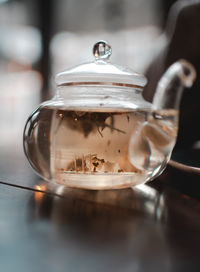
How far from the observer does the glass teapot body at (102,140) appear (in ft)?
0.99

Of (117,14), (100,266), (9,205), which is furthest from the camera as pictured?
(117,14)

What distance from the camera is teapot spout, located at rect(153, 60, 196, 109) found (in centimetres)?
29

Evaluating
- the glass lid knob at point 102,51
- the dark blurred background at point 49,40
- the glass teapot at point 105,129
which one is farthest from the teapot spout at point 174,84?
the dark blurred background at point 49,40

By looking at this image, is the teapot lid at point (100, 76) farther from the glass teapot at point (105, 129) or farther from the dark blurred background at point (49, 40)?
the dark blurred background at point (49, 40)

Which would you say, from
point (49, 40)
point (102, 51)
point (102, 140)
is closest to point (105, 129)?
point (102, 140)

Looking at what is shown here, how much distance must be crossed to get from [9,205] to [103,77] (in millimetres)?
170

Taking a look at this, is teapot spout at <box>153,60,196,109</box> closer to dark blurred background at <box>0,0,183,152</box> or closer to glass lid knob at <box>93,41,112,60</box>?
glass lid knob at <box>93,41,112,60</box>

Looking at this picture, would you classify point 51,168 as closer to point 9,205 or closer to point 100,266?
point 9,205

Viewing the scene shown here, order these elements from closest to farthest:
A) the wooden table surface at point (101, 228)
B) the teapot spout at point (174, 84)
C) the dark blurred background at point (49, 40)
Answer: the wooden table surface at point (101, 228) → the teapot spout at point (174, 84) → the dark blurred background at point (49, 40)

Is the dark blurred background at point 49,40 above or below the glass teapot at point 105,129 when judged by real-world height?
above

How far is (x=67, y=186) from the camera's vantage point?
0.34 metres

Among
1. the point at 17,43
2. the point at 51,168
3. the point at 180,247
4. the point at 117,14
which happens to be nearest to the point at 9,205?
the point at 51,168

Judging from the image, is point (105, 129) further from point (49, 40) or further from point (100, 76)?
point (49, 40)

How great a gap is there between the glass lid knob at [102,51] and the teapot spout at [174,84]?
0.11 meters
